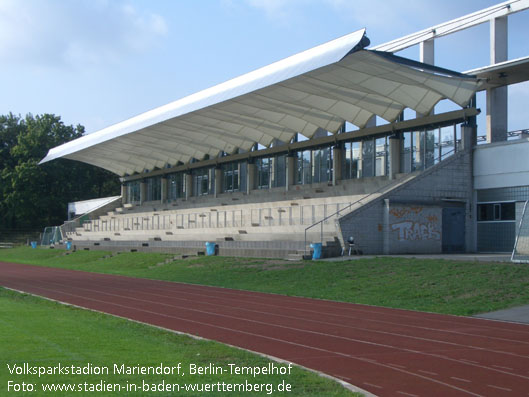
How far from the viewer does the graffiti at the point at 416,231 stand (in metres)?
31.8

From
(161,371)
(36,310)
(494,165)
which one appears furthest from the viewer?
(494,165)

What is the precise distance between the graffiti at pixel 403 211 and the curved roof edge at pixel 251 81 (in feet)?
27.4

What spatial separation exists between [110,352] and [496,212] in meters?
27.9

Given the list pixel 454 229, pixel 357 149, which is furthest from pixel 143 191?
pixel 454 229

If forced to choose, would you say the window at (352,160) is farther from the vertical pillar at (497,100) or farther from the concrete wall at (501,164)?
the concrete wall at (501,164)

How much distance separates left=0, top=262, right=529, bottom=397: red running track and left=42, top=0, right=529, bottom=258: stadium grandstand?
9496 mm

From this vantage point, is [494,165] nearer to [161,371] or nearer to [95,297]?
[95,297]

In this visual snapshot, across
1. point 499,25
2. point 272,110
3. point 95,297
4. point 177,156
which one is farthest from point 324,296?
point 177,156

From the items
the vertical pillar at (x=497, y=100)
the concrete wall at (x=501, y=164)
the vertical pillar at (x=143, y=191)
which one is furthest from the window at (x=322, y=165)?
the vertical pillar at (x=143, y=191)

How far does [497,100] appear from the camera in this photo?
34.9 metres

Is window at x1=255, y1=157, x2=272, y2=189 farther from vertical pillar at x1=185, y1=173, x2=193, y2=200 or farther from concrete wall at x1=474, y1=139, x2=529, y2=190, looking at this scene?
concrete wall at x1=474, y1=139, x2=529, y2=190

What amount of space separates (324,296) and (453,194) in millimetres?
15816

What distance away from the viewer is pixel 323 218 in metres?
34.7

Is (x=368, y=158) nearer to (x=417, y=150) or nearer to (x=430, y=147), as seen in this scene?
(x=417, y=150)
